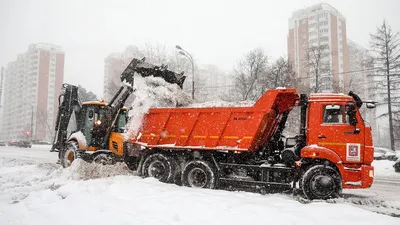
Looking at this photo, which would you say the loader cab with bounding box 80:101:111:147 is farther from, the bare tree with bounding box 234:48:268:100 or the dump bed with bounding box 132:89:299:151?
the bare tree with bounding box 234:48:268:100

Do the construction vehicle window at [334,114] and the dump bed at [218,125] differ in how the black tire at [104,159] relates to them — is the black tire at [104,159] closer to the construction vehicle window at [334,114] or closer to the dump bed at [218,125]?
the dump bed at [218,125]

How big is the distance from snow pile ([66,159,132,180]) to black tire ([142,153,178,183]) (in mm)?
995

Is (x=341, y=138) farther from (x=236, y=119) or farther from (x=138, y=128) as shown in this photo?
(x=138, y=128)

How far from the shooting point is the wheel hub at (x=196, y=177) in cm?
881

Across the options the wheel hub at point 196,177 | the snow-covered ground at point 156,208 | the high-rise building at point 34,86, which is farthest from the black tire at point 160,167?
the high-rise building at point 34,86

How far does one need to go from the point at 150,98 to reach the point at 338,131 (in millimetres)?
5766

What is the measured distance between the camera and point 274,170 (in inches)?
314

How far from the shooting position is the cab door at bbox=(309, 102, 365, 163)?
741 centimetres

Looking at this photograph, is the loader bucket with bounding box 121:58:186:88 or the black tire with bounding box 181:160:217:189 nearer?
the black tire with bounding box 181:160:217:189

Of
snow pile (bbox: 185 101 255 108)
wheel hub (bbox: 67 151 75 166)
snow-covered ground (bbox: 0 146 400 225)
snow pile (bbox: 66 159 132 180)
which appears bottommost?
snow-covered ground (bbox: 0 146 400 225)

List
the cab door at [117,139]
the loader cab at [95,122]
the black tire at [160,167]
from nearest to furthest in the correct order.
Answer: the black tire at [160,167] → the cab door at [117,139] → the loader cab at [95,122]

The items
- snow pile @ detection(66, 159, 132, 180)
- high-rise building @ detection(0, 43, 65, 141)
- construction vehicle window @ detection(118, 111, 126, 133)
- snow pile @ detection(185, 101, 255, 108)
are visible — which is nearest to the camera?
snow pile @ detection(185, 101, 255, 108)

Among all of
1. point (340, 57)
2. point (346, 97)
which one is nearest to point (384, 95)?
point (346, 97)

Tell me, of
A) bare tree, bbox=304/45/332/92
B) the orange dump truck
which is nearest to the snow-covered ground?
the orange dump truck
